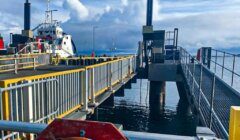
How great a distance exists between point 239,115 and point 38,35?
4760 cm

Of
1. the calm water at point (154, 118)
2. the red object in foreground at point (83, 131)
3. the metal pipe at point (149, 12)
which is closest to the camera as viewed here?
the red object in foreground at point (83, 131)

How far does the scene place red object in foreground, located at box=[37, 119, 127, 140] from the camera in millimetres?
1553

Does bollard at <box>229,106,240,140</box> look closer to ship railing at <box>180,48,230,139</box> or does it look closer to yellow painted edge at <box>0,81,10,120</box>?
ship railing at <box>180,48,230,139</box>

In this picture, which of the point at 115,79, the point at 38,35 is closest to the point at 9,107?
the point at 115,79

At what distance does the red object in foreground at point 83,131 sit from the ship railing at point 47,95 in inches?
99.2

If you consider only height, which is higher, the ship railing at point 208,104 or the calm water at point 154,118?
the ship railing at point 208,104

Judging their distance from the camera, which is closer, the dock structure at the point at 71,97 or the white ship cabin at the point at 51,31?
the dock structure at the point at 71,97

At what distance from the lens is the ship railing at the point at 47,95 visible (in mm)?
5547

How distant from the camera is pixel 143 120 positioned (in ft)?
76.9

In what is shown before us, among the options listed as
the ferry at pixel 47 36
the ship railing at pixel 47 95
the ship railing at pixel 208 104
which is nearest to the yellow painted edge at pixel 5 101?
the ship railing at pixel 47 95

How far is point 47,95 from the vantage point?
277 inches

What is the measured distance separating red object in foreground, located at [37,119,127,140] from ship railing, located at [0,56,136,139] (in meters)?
2.52

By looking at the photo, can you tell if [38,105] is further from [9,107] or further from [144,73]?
[144,73]

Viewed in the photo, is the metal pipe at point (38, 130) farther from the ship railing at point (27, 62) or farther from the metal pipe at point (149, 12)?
the metal pipe at point (149, 12)
